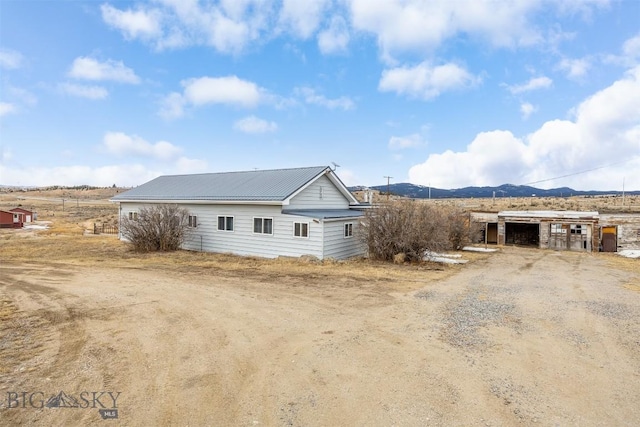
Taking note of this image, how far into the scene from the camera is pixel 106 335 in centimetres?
659

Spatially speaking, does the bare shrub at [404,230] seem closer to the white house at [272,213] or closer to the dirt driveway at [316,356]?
the white house at [272,213]

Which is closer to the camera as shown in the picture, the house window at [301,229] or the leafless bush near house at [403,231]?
the leafless bush near house at [403,231]

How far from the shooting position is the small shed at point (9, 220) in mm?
32031

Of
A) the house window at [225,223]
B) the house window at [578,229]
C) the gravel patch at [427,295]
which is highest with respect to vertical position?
the house window at [225,223]

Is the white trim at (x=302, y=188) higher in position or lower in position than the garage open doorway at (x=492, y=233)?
higher

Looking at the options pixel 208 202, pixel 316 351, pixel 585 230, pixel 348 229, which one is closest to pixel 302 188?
pixel 348 229

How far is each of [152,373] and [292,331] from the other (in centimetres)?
260

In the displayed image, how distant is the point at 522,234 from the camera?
29266 millimetres

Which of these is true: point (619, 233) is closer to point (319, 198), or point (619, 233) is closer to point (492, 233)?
point (492, 233)

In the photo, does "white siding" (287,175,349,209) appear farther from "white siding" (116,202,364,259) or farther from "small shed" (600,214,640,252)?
"small shed" (600,214,640,252)

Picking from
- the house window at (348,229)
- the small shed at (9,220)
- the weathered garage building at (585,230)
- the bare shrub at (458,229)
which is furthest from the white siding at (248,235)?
the small shed at (9,220)

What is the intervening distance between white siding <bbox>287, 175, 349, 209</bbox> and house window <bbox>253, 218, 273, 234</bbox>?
1.19 m

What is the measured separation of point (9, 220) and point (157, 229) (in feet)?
75.7

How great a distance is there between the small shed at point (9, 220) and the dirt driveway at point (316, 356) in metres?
27.8
